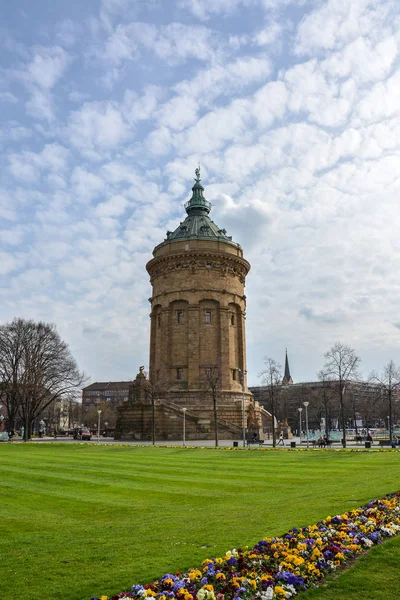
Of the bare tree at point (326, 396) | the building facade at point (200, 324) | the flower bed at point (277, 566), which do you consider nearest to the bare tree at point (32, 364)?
the building facade at point (200, 324)

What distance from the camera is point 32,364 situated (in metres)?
67.2

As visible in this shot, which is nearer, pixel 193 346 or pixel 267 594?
pixel 267 594

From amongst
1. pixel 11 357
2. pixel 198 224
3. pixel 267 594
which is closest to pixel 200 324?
pixel 198 224

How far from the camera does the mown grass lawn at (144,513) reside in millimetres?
8578

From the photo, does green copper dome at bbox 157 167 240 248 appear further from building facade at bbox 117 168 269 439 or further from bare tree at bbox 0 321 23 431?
bare tree at bbox 0 321 23 431

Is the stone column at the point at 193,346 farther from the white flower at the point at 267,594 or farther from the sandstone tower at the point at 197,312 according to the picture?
the white flower at the point at 267,594

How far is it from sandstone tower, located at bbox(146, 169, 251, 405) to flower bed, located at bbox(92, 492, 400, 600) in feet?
183

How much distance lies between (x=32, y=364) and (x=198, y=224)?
3063 cm

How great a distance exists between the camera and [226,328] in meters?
69.6

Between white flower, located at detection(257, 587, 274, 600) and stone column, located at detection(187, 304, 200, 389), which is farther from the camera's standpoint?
stone column, located at detection(187, 304, 200, 389)

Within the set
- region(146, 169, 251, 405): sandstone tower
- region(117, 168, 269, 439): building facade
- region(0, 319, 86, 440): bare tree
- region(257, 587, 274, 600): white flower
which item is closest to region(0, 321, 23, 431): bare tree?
region(0, 319, 86, 440): bare tree

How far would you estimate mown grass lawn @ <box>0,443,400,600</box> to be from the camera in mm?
8578

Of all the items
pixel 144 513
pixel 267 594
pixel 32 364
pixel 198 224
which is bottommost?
pixel 144 513

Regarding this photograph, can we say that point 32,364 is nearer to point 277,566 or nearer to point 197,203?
point 197,203
